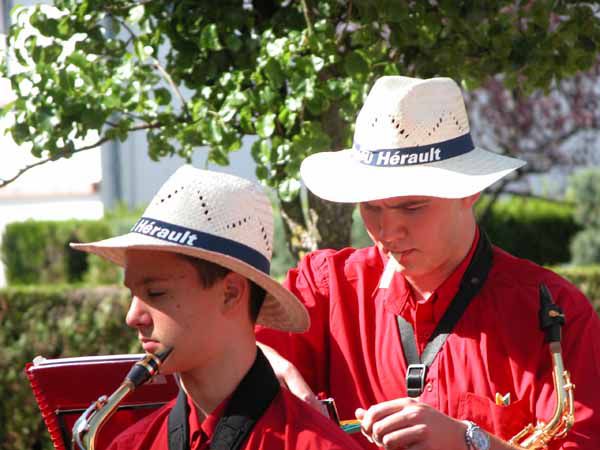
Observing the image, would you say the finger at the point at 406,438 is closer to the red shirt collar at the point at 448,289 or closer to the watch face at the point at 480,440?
the watch face at the point at 480,440

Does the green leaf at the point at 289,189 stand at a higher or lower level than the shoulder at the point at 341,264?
higher

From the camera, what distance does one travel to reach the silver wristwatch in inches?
119

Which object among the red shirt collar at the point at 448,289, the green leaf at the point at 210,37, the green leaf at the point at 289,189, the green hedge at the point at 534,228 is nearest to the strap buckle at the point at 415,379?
the red shirt collar at the point at 448,289

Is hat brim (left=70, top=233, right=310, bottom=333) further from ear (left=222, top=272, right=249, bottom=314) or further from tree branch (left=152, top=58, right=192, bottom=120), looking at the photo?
tree branch (left=152, top=58, right=192, bottom=120)

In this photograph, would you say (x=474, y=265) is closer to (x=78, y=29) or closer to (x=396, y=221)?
(x=396, y=221)

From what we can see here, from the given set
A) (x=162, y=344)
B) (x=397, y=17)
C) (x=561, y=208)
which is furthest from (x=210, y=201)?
(x=561, y=208)

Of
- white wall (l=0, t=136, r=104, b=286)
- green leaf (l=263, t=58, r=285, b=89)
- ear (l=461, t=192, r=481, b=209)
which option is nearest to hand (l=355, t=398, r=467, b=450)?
ear (l=461, t=192, r=481, b=209)

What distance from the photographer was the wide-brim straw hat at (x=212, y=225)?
107 inches

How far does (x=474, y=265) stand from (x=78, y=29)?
2073 mm

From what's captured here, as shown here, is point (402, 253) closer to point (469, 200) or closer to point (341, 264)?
point (469, 200)

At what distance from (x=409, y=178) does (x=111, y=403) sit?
104cm

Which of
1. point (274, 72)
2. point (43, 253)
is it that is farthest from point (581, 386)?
point (43, 253)

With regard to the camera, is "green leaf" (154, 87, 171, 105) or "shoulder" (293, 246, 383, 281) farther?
"green leaf" (154, 87, 171, 105)

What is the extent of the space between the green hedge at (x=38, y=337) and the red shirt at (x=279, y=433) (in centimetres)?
426
